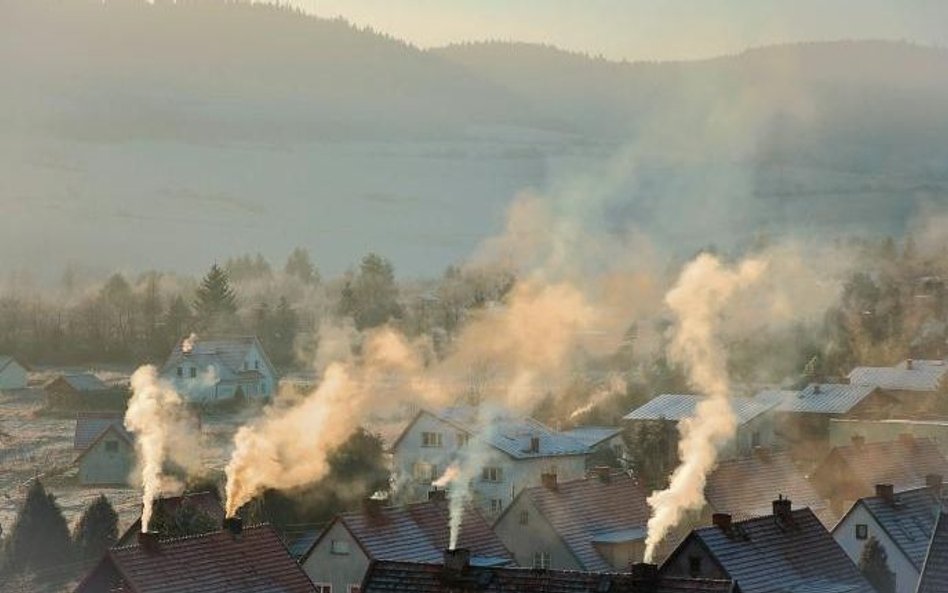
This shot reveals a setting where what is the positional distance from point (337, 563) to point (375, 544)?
1.12 metres

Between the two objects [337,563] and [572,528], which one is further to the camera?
[572,528]

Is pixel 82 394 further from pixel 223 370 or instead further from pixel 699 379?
pixel 699 379

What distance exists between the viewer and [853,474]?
53.6 meters

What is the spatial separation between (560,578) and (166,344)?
8383 centimetres

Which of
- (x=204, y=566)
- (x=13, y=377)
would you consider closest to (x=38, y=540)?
(x=204, y=566)

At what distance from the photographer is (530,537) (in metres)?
47.8

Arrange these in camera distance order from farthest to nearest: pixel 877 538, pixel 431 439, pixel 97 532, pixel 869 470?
pixel 431 439, pixel 869 470, pixel 97 532, pixel 877 538

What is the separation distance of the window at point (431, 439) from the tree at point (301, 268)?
102428 millimetres

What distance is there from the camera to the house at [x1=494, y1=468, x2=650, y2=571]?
47.1 meters

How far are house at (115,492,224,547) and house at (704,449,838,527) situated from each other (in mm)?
13606

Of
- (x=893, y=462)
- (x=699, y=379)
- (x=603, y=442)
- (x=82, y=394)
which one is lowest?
(x=82, y=394)

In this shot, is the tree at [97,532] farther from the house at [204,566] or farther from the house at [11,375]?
the house at [11,375]

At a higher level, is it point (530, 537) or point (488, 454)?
point (530, 537)

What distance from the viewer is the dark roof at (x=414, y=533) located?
42750 millimetres
